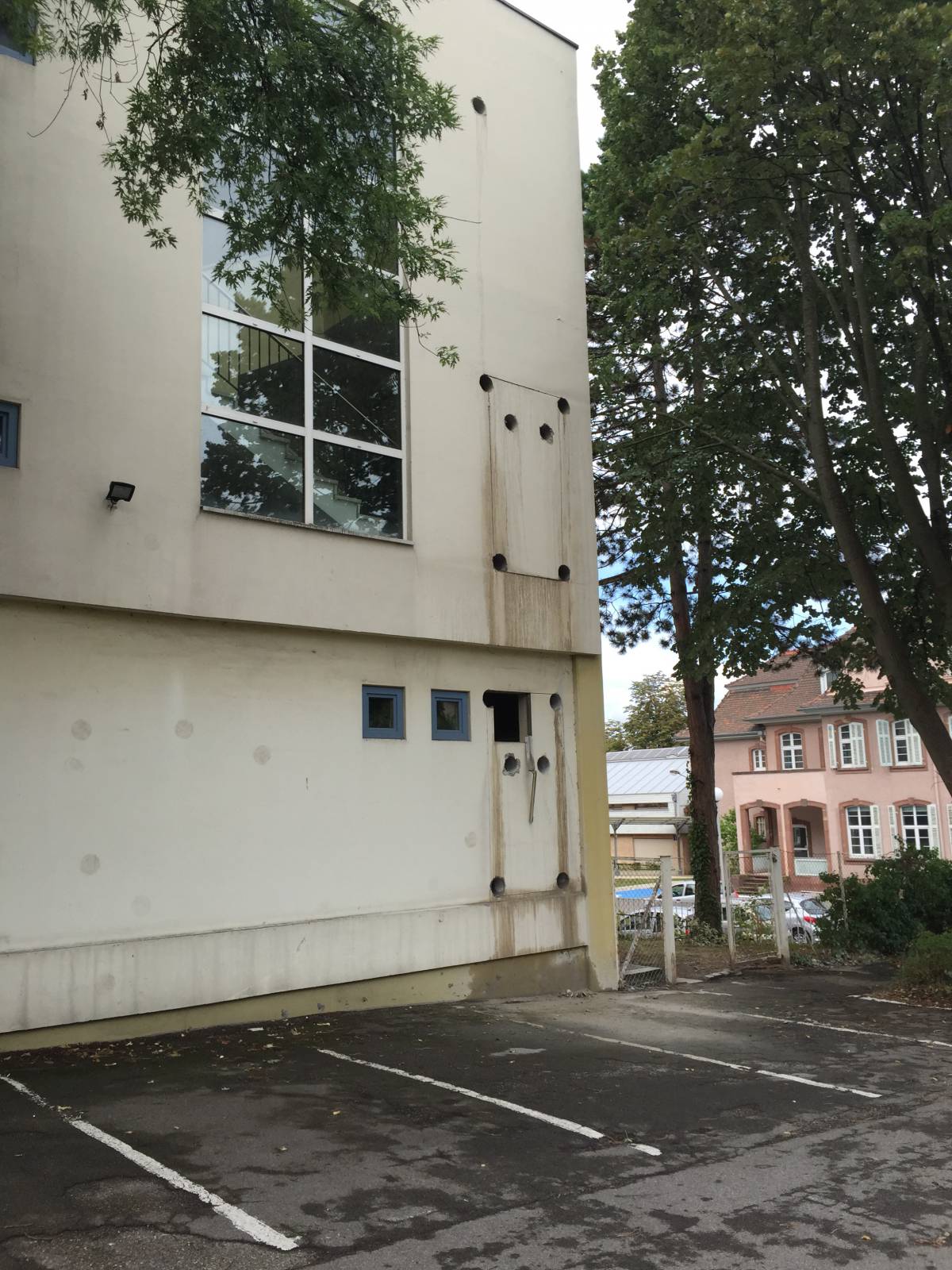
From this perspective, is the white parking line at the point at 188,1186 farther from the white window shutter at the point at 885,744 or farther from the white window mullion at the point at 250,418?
the white window shutter at the point at 885,744

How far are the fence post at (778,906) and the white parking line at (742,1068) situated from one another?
659 cm

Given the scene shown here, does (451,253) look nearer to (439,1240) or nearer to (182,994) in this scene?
(182,994)

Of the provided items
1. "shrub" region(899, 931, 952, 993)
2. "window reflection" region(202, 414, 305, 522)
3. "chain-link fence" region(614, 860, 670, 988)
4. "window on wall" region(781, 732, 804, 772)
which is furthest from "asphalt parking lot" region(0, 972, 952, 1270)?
"window on wall" region(781, 732, 804, 772)

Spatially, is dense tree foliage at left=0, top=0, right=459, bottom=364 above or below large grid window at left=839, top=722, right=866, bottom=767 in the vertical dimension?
above

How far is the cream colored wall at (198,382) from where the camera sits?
8945mm

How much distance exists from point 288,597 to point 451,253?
4.78m

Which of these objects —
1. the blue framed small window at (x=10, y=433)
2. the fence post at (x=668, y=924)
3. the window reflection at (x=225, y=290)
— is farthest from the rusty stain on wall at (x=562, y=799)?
the blue framed small window at (x=10, y=433)

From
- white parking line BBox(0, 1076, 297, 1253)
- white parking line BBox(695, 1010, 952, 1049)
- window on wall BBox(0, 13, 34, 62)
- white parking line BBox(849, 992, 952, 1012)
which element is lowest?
white parking line BBox(849, 992, 952, 1012)

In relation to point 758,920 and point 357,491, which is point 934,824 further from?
point 357,491

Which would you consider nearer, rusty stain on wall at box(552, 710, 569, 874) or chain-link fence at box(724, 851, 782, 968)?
rusty stain on wall at box(552, 710, 569, 874)

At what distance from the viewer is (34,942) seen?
839cm

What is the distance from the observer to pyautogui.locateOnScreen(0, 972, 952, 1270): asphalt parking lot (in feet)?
15.2

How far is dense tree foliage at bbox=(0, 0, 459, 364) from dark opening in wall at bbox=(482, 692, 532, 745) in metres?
4.81

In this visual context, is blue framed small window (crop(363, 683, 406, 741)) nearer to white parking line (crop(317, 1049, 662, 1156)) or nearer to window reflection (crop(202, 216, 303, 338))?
white parking line (crop(317, 1049, 662, 1156))
